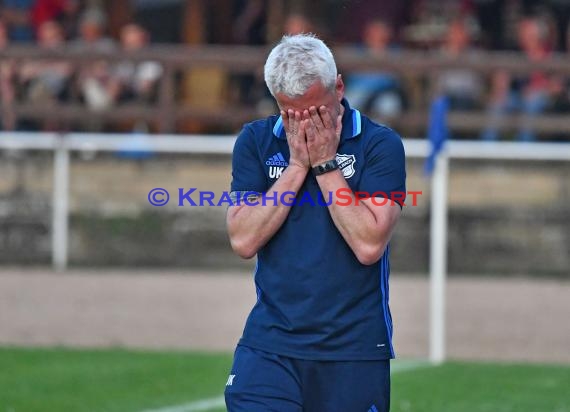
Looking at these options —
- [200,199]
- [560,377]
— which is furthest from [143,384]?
[200,199]

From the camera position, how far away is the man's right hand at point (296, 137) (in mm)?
4930

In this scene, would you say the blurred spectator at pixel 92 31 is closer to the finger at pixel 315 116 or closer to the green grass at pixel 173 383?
the green grass at pixel 173 383

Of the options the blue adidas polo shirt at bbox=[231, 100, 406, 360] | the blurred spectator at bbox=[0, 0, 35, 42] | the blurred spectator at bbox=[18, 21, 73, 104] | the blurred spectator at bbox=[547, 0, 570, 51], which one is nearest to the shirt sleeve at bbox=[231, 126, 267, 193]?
the blue adidas polo shirt at bbox=[231, 100, 406, 360]

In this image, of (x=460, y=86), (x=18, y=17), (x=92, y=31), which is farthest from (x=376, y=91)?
(x=18, y=17)

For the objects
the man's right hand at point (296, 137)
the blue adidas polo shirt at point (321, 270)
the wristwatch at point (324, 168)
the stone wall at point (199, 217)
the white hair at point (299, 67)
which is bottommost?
the stone wall at point (199, 217)

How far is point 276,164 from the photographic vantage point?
5.14 metres

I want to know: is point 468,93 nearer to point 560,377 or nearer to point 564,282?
point 564,282

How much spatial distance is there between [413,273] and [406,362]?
501cm

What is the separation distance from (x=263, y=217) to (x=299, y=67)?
54 centimetres

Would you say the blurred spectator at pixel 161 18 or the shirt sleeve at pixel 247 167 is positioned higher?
the blurred spectator at pixel 161 18

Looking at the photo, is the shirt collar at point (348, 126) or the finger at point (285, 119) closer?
the finger at point (285, 119)

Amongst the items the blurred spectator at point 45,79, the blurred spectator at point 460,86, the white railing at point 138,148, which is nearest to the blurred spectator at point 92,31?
the blurred spectator at point 45,79

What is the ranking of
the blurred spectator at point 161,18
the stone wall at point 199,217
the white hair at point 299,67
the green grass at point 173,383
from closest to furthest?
1. the white hair at point 299,67
2. the green grass at point 173,383
3. the stone wall at point 199,217
4. the blurred spectator at point 161,18

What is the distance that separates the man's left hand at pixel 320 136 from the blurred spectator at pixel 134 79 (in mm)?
11367
